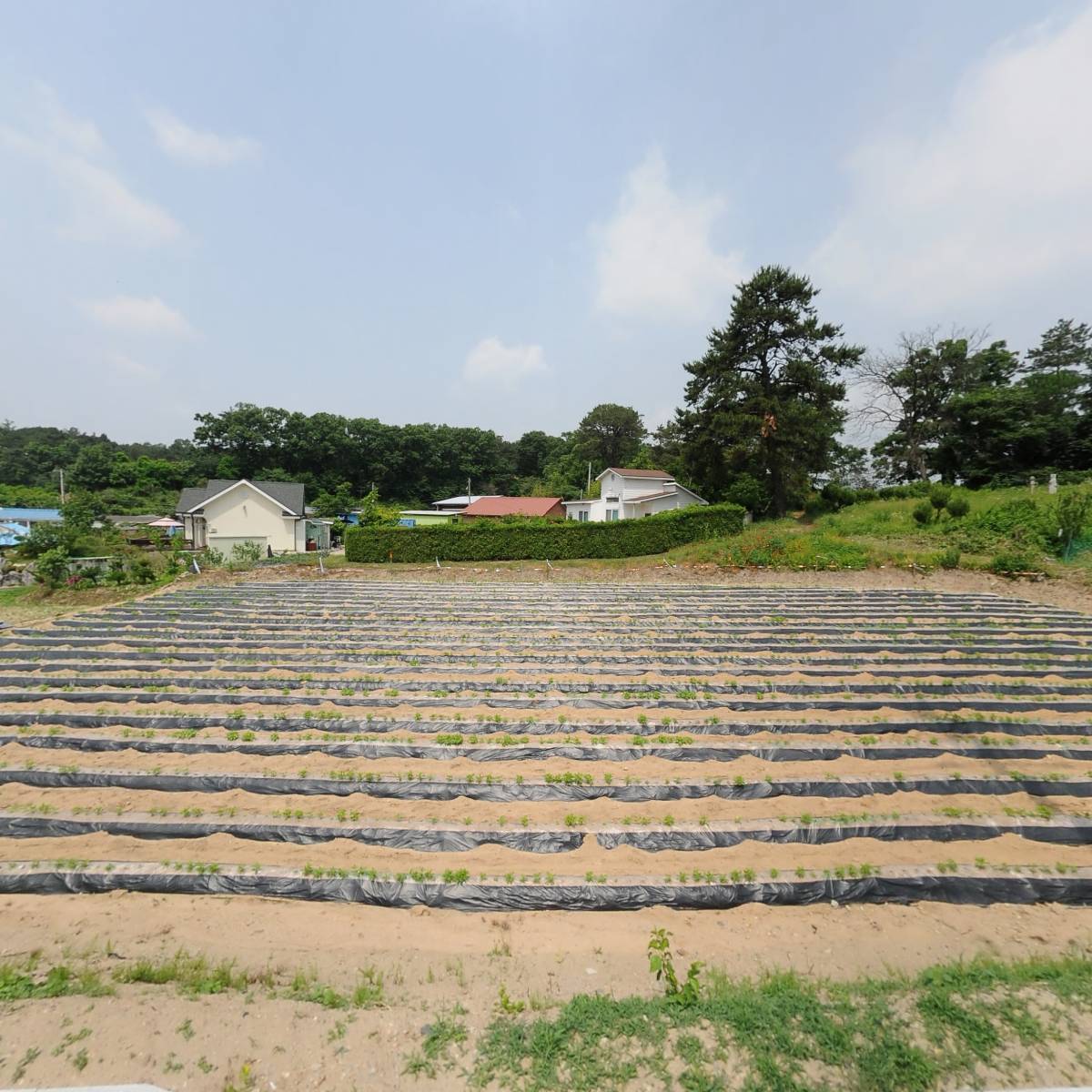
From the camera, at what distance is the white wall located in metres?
26.7

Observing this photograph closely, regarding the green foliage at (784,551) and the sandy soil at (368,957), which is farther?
the green foliage at (784,551)

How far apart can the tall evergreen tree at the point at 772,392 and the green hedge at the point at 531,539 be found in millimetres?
5418

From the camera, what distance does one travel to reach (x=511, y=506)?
110ft

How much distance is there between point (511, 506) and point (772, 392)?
1756 centimetres

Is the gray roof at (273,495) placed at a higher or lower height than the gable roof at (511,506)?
higher

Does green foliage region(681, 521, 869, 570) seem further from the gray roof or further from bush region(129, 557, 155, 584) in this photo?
the gray roof

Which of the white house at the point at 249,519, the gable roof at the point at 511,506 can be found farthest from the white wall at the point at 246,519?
the gable roof at the point at 511,506

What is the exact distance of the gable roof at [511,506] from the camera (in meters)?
32.4

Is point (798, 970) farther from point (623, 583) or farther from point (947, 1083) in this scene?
point (623, 583)

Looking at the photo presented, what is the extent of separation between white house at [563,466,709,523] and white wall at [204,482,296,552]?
17658 mm

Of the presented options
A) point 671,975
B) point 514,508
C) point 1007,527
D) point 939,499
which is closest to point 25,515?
point 514,508

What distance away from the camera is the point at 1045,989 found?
2.57 m

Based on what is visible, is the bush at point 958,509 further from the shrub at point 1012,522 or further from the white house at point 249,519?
the white house at point 249,519

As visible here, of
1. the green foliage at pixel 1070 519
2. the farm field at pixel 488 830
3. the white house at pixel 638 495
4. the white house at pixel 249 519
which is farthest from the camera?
the white house at pixel 638 495
